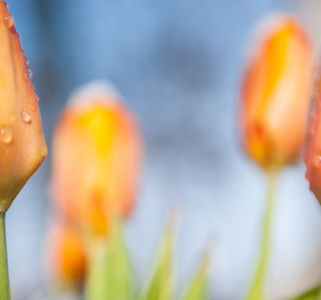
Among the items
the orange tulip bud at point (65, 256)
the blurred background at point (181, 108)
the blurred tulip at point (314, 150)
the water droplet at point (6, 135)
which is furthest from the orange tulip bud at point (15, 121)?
the blurred background at point (181, 108)

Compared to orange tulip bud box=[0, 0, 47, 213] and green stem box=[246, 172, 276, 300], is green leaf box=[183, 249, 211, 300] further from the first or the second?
orange tulip bud box=[0, 0, 47, 213]

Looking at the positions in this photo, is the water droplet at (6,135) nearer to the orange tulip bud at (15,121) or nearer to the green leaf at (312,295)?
the orange tulip bud at (15,121)

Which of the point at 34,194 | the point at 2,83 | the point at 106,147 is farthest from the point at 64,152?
the point at 34,194

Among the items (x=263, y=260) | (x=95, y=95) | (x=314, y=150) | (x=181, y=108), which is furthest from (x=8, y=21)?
(x=181, y=108)

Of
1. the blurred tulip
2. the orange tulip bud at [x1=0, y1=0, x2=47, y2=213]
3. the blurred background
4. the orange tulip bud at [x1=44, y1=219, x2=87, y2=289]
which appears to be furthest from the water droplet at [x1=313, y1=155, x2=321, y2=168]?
the blurred background

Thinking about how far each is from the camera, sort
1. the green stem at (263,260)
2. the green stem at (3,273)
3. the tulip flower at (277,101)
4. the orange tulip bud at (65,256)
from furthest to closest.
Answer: the orange tulip bud at (65,256)
the tulip flower at (277,101)
the green stem at (263,260)
the green stem at (3,273)

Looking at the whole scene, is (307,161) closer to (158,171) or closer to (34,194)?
(34,194)
